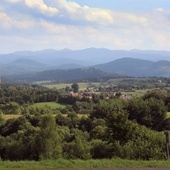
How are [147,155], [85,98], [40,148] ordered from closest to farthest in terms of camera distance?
1. [147,155]
2. [40,148]
3. [85,98]

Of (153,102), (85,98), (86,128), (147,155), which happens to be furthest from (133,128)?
(85,98)

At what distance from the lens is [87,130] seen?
54094 millimetres

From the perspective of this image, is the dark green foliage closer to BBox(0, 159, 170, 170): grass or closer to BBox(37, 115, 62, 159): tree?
BBox(37, 115, 62, 159): tree

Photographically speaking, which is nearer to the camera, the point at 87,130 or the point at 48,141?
the point at 48,141

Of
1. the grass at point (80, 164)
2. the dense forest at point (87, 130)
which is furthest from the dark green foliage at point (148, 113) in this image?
the grass at point (80, 164)

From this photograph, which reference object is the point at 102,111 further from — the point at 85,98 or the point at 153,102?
the point at 85,98

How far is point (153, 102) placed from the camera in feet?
194

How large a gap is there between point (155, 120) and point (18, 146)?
28447mm

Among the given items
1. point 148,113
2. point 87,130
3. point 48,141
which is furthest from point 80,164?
point 148,113

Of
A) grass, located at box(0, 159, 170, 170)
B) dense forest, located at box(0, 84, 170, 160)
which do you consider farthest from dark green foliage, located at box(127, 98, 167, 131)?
grass, located at box(0, 159, 170, 170)

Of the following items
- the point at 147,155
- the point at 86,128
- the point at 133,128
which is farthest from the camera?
the point at 86,128

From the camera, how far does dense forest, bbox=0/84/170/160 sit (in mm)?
15945

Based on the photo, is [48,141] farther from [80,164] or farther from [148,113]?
[148,113]

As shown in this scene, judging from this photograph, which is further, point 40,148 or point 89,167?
point 40,148
